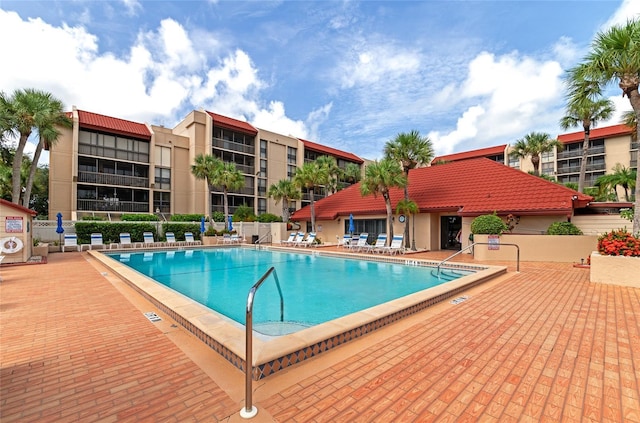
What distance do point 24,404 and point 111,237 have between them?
2183 centimetres

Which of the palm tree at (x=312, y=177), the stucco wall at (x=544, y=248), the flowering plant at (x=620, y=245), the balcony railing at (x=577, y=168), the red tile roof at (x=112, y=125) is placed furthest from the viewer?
the balcony railing at (x=577, y=168)

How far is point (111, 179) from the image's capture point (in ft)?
91.7

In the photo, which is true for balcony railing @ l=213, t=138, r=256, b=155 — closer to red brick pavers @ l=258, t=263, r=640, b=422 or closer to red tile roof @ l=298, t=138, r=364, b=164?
red tile roof @ l=298, t=138, r=364, b=164

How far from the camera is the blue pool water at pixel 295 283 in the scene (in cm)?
731

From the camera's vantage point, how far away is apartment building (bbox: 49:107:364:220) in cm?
2584

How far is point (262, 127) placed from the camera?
123ft

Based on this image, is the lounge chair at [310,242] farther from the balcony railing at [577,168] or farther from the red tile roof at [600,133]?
the red tile roof at [600,133]

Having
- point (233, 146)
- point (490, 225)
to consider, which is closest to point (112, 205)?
point (233, 146)

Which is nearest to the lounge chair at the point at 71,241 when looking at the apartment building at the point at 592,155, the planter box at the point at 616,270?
the planter box at the point at 616,270

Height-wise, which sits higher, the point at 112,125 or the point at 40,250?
the point at 112,125

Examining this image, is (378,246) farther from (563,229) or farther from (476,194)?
(563,229)

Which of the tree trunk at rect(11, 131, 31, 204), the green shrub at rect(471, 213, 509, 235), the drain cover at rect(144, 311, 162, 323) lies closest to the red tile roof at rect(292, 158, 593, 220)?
the green shrub at rect(471, 213, 509, 235)

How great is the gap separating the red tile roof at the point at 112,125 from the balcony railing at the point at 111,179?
4179 millimetres

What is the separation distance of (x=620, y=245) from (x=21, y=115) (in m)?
25.8
